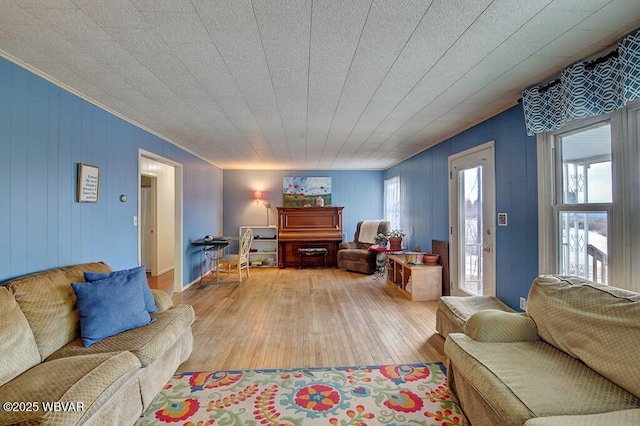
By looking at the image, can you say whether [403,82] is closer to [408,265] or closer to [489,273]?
[489,273]

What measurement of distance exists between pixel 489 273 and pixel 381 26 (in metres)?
2.86

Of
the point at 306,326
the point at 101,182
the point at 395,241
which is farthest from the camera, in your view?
the point at 395,241

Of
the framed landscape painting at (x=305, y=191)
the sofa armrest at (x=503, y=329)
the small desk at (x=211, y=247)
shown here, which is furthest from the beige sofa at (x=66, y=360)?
the framed landscape painting at (x=305, y=191)

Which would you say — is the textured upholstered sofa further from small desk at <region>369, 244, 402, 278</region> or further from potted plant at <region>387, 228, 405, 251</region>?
potted plant at <region>387, 228, 405, 251</region>

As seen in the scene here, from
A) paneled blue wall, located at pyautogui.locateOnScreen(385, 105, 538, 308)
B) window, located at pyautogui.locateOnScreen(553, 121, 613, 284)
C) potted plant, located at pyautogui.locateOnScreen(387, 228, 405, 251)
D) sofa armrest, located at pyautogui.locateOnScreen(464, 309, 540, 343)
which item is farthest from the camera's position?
potted plant, located at pyautogui.locateOnScreen(387, 228, 405, 251)

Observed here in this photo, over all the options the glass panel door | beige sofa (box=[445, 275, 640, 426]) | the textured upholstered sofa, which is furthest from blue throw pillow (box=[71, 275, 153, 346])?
the textured upholstered sofa

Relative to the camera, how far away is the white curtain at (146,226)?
5.94 metres

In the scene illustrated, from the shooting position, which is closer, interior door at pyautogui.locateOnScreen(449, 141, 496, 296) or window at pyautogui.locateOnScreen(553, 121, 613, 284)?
window at pyautogui.locateOnScreen(553, 121, 613, 284)

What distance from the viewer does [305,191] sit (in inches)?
278

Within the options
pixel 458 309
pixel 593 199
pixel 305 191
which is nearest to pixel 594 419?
pixel 458 309

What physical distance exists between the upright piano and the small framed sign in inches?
158

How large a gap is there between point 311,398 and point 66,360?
4.88ft

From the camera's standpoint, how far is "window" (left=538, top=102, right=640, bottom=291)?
6.08 feet

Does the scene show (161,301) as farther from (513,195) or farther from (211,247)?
(513,195)
